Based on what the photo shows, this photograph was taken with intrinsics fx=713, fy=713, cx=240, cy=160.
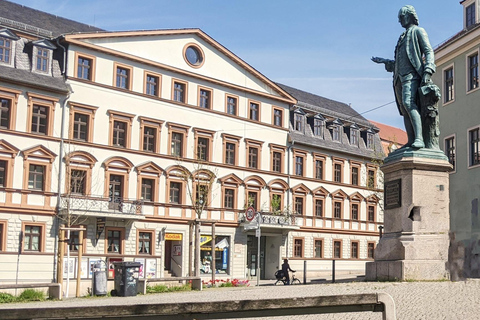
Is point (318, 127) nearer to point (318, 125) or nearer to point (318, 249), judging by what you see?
point (318, 125)

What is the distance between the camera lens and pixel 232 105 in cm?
4744

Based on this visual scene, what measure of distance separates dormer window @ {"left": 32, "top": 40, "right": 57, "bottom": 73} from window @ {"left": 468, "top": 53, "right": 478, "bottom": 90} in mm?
21442

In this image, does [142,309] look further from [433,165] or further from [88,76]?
[88,76]

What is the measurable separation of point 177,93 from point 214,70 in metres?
3.52

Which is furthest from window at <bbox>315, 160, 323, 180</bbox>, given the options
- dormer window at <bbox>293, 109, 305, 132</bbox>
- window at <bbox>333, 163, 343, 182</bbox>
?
dormer window at <bbox>293, 109, 305, 132</bbox>

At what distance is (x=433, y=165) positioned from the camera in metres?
15.6

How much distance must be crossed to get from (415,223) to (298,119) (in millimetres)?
37568

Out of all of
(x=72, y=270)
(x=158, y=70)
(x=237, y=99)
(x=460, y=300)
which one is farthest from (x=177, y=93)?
(x=460, y=300)

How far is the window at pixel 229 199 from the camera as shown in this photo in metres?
46.3

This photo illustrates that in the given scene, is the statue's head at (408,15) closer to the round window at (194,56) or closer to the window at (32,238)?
the window at (32,238)

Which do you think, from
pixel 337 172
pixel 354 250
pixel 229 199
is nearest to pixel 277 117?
pixel 337 172

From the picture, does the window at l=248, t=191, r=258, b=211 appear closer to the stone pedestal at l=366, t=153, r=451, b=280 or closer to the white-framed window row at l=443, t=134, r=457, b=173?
the white-framed window row at l=443, t=134, r=457, b=173

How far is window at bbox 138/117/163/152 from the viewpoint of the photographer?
41.8 m

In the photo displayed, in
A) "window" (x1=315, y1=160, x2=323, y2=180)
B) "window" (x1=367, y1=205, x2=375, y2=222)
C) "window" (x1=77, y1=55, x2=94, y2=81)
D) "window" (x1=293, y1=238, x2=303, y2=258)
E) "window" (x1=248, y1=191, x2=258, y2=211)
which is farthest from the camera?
"window" (x1=367, y1=205, x2=375, y2=222)
